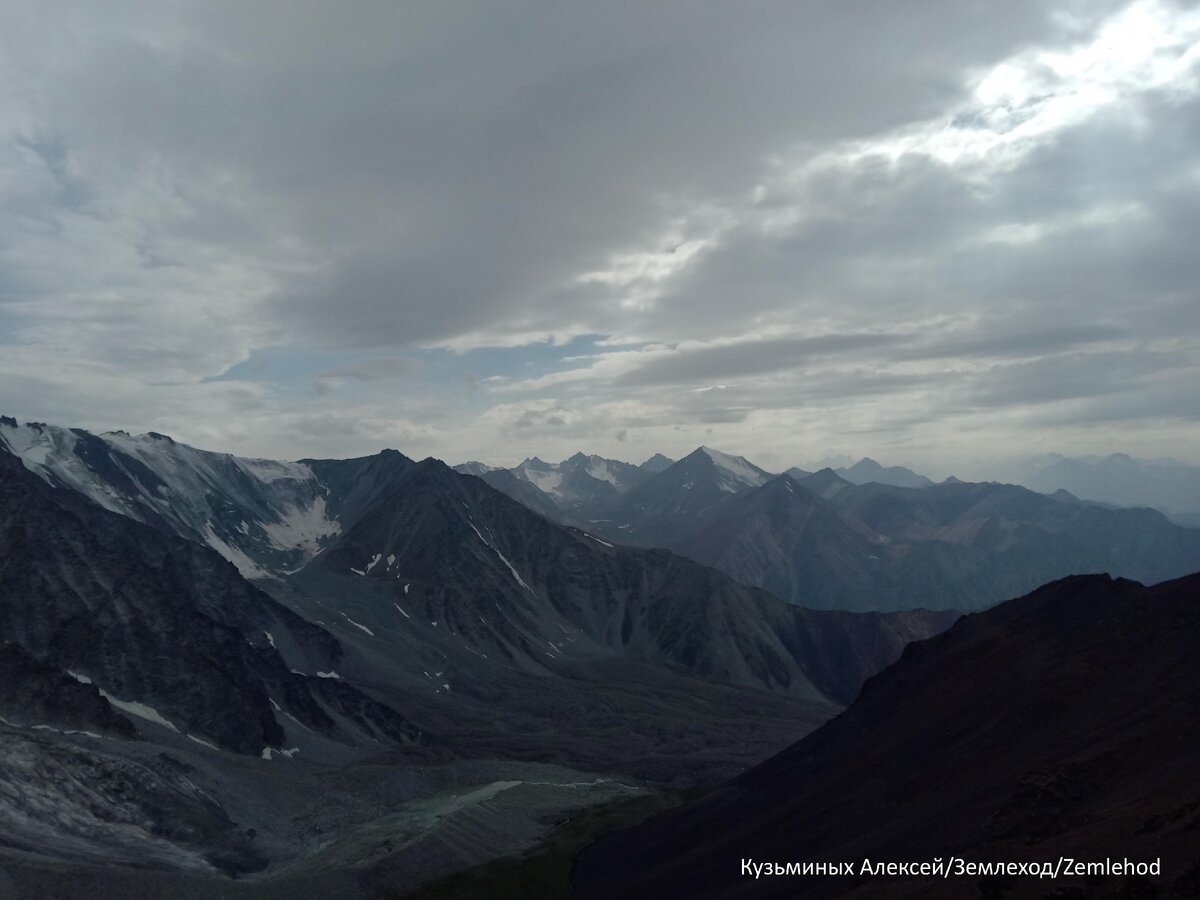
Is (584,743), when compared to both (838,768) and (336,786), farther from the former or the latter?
(838,768)

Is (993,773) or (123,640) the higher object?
(123,640)

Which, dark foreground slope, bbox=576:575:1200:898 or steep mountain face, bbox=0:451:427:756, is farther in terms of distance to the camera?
steep mountain face, bbox=0:451:427:756

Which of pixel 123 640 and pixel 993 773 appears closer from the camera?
pixel 993 773

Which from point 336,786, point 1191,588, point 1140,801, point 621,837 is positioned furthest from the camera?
point 336,786

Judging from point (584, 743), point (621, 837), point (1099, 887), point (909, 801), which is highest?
point (1099, 887)

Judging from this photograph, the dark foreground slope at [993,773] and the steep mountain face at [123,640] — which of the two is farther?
the steep mountain face at [123,640]

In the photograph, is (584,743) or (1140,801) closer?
(1140,801)

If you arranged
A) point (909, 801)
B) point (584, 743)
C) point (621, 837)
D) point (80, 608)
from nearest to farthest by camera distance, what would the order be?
point (909, 801), point (621, 837), point (80, 608), point (584, 743)

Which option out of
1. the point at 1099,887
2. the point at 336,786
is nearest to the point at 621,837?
the point at 336,786
